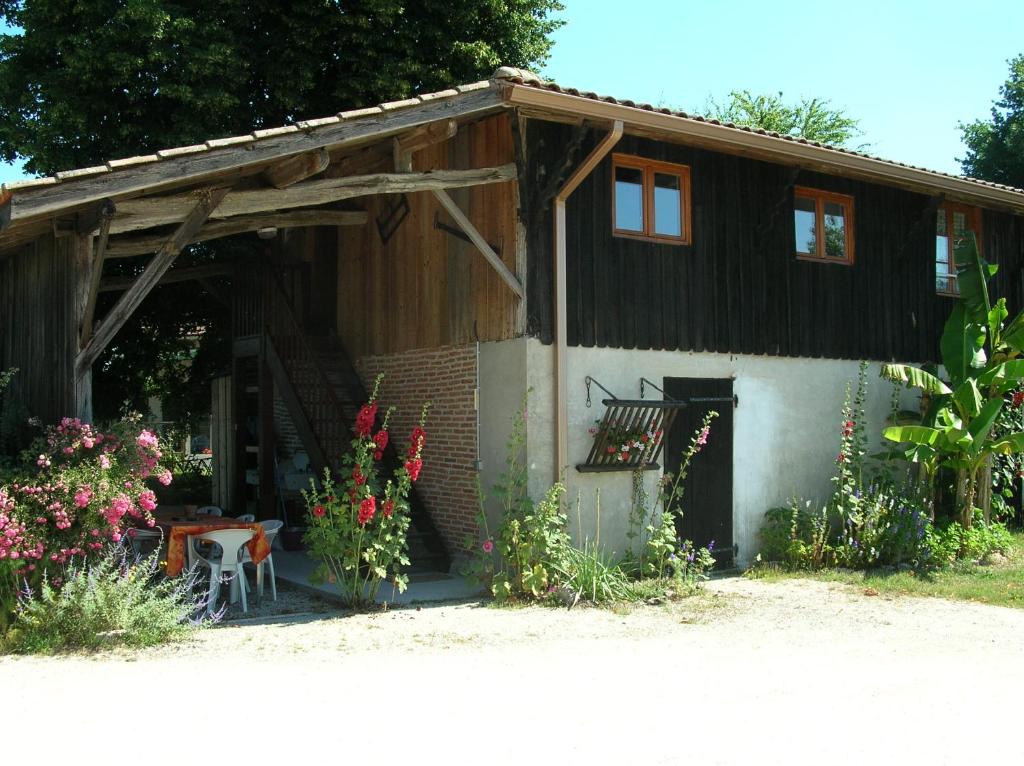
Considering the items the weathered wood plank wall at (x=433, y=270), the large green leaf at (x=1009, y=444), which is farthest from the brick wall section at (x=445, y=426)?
the large green leaf at (x=1009, y=444)

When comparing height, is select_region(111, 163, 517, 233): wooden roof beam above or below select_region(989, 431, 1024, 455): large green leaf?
above

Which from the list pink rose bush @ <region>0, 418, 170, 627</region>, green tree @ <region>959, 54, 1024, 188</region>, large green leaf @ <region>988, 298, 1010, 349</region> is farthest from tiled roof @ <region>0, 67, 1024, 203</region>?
green tree @ <region>959, 54, 1024, 188</region>

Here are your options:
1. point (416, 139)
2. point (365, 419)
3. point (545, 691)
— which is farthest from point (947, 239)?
point (545, 691)

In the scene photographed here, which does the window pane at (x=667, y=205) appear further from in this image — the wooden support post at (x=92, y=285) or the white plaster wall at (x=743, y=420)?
the wooden support post at (x=92, y=285)

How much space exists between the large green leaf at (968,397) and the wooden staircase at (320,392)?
249 inches

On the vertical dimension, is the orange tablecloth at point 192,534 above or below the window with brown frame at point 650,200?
below

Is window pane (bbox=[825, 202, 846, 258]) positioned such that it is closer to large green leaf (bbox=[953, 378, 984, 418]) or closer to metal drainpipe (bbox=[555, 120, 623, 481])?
large green leaf (bbox=[953, 378, 984, 418])

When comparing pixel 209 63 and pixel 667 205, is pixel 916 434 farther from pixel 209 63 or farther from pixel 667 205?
pixel 209 63

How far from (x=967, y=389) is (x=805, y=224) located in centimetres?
281

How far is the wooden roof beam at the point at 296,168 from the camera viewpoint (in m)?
8.53

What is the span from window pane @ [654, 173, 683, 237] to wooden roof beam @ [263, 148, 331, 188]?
3.99 meters

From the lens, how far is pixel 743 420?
38.0ft

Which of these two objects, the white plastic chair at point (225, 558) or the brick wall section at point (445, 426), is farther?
the brick wall section at point (445, 426)

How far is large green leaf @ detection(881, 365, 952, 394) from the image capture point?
451 inches
